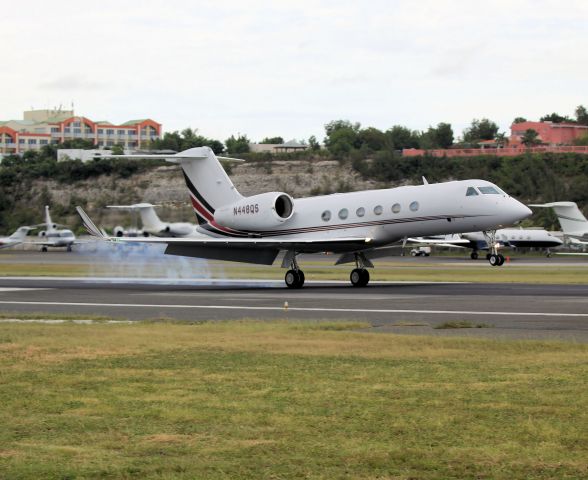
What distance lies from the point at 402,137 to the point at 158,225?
9641 centimetres

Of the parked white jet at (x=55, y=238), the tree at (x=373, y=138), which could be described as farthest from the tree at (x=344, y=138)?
the parked white jet at (x=55, y=238)

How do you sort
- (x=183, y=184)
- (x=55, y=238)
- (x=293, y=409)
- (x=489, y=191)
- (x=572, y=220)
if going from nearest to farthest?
(x=293, y=409)
(x=489, y=191)
(x=572, y=220)
(x=55, y=238)
(x=183, y=184)

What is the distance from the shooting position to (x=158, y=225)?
2842 inches

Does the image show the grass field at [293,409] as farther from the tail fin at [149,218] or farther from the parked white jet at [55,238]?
the parked white jet at [55,238]

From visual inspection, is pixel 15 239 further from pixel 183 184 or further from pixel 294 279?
pixel 294 279

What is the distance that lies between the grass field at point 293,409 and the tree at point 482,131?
179299mm

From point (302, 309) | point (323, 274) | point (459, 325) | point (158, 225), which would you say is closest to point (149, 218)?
point (158, 225)

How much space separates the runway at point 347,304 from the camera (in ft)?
69.6

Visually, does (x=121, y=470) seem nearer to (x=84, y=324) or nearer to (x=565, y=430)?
(x=565, y=430)

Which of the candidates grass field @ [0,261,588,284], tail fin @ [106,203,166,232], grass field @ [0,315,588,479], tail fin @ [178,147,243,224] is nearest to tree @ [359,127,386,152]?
tail fin @ [106,203,166,232]

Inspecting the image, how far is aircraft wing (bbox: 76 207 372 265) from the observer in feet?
118

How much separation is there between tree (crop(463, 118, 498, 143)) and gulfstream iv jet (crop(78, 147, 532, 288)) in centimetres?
15725

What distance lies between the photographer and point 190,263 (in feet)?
182

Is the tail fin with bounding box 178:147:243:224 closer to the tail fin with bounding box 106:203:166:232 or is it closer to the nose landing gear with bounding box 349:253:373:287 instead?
the nose landing gear with bounding box 349:253:373:287
